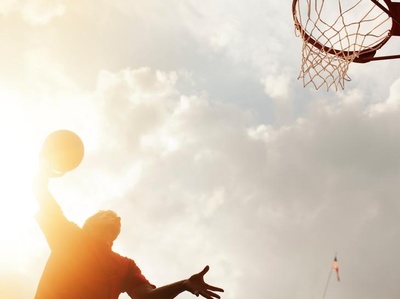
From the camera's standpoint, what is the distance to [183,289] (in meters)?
3.61

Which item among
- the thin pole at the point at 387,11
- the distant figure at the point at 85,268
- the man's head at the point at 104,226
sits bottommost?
the distant figure at the point at 85,268

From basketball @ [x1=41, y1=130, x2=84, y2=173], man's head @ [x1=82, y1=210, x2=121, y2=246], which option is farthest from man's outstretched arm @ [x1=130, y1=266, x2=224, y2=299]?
basketball @ [x1=41, y1=130, x2=84, y2=173]

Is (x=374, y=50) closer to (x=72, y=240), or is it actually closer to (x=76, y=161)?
(x=76, y=161)

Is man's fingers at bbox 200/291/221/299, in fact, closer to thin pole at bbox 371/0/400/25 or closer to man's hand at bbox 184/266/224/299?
man's hand at bbox 184/266/224/299

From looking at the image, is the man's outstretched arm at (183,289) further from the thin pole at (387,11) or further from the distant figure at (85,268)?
the thin pole at (387,11)

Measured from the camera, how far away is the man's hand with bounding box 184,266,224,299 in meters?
3.45

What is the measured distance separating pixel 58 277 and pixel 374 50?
514cm

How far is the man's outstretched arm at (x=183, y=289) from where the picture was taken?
11.4 feet

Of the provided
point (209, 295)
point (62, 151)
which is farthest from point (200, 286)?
point (62, 151)

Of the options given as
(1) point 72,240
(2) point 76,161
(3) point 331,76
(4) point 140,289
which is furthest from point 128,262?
(3) point 331,76

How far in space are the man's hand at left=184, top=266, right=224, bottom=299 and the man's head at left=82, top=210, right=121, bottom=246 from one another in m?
0.88

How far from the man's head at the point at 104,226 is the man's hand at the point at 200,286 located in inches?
34.5

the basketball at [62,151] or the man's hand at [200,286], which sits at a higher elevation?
the basketball at [62,151]

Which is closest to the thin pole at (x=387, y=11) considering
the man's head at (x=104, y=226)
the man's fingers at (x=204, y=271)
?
the man's fingers at (x=204, y=271)
